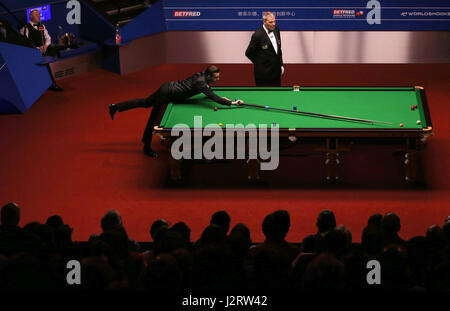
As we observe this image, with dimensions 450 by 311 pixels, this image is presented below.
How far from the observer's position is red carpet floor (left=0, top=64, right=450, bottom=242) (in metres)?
8.20

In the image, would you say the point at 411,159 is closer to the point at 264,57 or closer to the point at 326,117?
the point at 326,117

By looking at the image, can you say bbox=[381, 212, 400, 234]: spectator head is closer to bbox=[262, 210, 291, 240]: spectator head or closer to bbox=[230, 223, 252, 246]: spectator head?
bbox=[262, 210, 291, 240]: spectator head

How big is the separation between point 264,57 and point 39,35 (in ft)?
14.8

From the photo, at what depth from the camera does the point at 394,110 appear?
358 inches

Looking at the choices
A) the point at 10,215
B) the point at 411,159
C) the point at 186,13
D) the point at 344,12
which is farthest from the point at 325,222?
the point at 186,13

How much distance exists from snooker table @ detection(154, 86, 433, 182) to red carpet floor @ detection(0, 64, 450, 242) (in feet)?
1.01

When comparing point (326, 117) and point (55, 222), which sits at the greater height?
point (326, 117)

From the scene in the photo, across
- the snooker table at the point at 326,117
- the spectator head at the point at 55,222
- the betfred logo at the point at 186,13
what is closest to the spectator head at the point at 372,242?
the spectator head at the point at 55,222

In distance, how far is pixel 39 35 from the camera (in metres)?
12.7

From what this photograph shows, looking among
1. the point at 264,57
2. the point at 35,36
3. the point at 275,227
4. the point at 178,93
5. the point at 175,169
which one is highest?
the point at 35,36

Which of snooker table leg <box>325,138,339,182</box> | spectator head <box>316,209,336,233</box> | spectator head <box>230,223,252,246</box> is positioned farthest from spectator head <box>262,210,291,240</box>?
snooker table leg <box>325,138,339,182</box>

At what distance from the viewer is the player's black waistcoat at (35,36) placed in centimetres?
1259

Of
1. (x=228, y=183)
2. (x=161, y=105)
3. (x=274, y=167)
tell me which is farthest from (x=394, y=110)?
(x=161, y=105)
